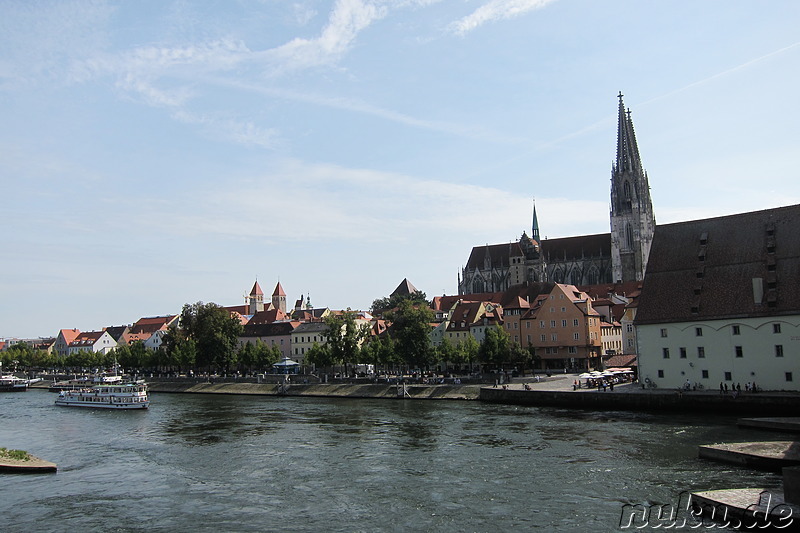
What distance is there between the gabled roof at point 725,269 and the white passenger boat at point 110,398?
59068mm

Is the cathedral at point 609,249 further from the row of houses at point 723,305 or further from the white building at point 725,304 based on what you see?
the white building at point 725,304

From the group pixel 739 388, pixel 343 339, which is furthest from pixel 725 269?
pixel 343 339

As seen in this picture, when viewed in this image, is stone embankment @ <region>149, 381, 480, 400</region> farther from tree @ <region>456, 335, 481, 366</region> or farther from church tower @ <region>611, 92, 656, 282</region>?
church tower @ <region>611, 92, 656, 282</region>

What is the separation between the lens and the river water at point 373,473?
2956cm

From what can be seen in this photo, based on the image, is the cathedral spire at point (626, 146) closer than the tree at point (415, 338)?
No

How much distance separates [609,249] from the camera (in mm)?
179250

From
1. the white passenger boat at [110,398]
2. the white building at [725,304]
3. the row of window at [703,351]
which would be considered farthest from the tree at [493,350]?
the white passenger boat at [110,398]

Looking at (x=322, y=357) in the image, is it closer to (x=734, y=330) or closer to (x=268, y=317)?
(x=268, y=317)

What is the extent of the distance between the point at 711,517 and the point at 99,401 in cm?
8220

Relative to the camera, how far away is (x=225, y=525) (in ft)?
94.7

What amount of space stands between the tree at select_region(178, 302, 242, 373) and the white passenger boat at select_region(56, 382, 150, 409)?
27667 mm

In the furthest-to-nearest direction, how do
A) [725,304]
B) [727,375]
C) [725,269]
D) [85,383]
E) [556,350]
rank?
[85,383], [556,350], [725,269], [725,304], [727,375]

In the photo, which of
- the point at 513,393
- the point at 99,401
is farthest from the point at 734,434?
the point at 99,401

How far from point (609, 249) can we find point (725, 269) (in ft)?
377
